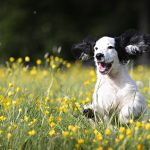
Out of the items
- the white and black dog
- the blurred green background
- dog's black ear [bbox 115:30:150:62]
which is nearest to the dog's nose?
the white and black dog

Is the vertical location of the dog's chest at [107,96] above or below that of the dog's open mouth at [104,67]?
below

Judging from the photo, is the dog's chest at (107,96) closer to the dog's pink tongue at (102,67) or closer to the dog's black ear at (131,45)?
the dog's pink tongue at (102,67)

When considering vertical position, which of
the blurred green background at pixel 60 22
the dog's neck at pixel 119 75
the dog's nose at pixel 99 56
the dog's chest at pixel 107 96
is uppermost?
the blurred green background at pixel 60 22

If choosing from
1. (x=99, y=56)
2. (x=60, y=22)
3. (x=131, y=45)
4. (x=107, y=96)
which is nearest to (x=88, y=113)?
(x=107, y=96)

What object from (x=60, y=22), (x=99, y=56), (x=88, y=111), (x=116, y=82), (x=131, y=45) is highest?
(x=60, y=22)

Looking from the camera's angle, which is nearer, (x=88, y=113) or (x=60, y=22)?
(x=88, y=113)

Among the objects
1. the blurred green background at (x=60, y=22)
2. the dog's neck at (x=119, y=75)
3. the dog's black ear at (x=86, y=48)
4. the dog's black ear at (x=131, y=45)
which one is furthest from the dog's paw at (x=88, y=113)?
the blurred green background at (x=60, y=22)

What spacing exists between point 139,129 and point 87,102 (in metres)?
1.43

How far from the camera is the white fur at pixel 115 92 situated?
5152mm

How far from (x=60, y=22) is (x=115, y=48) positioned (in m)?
14.8

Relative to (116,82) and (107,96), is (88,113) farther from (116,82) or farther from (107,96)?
(116,82)

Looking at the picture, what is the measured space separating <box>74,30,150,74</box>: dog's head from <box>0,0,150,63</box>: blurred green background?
37.8 feet

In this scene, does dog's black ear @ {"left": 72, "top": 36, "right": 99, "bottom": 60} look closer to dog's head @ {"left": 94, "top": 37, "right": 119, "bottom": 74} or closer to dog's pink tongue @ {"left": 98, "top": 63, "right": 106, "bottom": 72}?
dog's head @ {"left": 94, "top": 37, "right": 119, "bottom": 74}

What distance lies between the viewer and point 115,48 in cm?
548
